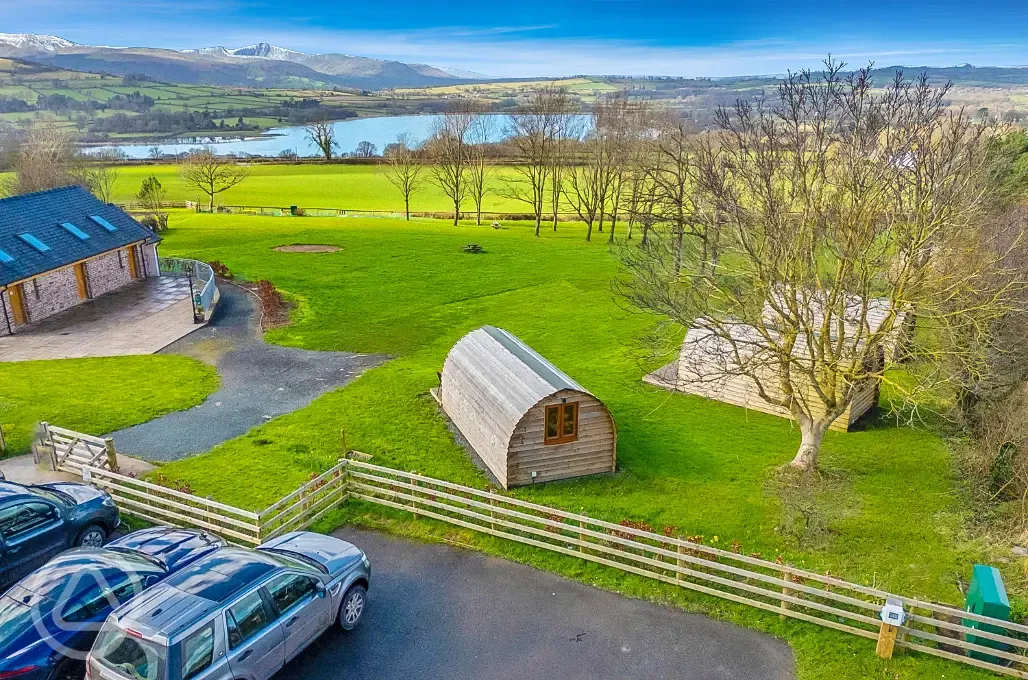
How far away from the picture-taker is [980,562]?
594 inches

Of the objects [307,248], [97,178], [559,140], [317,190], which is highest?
[559,140]

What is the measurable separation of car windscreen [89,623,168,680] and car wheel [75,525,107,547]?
19.5ft

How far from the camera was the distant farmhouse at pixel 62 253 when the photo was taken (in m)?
31.8

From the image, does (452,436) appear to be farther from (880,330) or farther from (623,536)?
(880,330)

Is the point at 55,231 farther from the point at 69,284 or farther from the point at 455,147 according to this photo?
the point at 455,147

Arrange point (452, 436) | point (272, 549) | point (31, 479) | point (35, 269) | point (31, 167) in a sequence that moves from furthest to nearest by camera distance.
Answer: point (31, 167) < point (35, 269) < point (452, 436) < point (31, 479) < point (272, 549)

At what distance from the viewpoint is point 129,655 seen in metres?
9.58

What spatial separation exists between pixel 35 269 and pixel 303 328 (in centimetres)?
1288

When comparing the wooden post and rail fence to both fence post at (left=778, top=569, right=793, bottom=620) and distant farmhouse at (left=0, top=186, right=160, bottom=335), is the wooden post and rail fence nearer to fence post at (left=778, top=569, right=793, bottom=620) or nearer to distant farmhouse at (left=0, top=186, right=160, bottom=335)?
fence post at (left=778, top=569, right=793, bottom=620)

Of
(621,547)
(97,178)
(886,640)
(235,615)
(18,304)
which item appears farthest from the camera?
(97,178)

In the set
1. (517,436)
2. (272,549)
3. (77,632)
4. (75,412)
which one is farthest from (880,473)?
(75,412)

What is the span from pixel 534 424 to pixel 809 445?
25.9 ft

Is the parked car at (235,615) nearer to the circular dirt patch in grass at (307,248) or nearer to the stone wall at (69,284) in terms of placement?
the stone wall at (69,284)

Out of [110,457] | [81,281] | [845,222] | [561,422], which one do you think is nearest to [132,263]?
[81,281]
